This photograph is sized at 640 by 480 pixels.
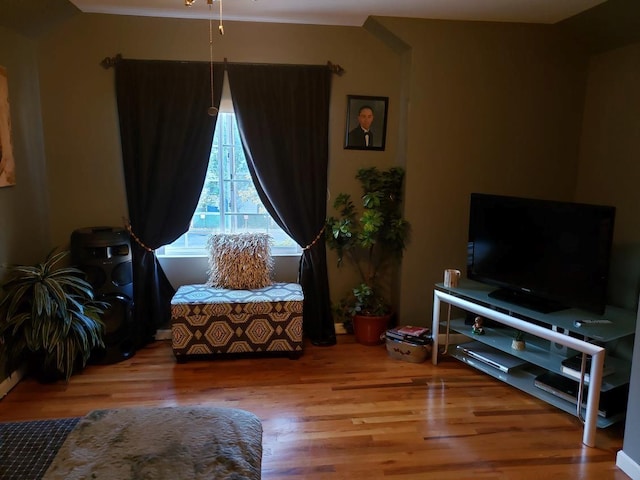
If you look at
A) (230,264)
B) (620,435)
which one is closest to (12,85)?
(230,264)

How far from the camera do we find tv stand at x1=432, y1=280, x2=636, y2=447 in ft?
8.04

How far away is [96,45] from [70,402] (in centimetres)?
242

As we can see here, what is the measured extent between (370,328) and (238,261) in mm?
1155

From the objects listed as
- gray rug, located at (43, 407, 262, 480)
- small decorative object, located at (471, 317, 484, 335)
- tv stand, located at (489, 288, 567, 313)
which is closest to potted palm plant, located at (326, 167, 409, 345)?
small decorative object, located at (471, 317, 484, 335)

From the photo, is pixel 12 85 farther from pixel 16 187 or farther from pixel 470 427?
pixel 470 427

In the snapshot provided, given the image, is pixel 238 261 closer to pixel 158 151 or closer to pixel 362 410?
pixel 158 151

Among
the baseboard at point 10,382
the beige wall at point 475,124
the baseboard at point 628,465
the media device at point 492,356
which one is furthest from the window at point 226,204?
the baseboard at point 628,465

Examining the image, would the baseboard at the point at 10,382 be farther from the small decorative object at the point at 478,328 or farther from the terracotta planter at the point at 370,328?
the small decorative object at the point at 478,328

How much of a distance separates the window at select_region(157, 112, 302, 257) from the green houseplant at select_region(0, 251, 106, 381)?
859 mm

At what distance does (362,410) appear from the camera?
9.09ft

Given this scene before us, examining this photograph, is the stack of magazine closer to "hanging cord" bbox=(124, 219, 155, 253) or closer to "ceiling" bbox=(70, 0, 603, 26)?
"hanging cord" bbox=(124, 219, 155, 253)

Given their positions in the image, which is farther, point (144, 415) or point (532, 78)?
point (532, 78)

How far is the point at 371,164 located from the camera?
3781 mm

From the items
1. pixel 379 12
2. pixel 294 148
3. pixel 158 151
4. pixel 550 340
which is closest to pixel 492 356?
pixel 550 340
